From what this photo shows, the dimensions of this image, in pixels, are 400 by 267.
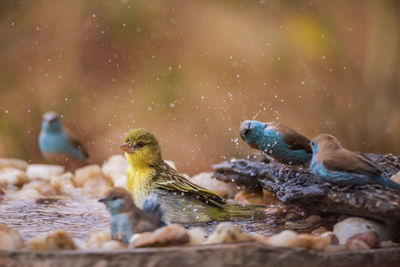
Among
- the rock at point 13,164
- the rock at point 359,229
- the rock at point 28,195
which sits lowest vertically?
the rock at point 359,229

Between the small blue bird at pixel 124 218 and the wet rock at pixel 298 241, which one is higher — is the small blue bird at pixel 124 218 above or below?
above

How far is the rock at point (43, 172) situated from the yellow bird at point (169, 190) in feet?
7.76

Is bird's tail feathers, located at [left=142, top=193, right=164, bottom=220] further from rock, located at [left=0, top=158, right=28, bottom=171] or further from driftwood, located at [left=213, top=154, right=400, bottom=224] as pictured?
rock, located at [left=0, top=158, right=28, bottom=171]

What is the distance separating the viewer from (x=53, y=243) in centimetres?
221

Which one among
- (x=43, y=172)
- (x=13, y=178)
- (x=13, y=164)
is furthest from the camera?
(x=13, y=164)

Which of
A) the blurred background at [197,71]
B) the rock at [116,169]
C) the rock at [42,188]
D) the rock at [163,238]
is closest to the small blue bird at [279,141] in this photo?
the rock at [163,238]

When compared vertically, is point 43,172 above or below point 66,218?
above

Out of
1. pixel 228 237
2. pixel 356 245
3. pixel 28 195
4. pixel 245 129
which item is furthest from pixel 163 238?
pixel 28 195

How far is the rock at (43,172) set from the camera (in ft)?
17.7

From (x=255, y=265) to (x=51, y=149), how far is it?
4.46 m

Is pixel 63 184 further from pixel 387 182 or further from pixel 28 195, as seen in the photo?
pixel 387 182

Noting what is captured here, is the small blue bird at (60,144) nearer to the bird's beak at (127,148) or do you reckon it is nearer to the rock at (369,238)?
the bird's beak at (127,148)

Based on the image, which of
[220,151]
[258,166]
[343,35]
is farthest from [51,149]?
[343,35]

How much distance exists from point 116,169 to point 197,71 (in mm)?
1388
